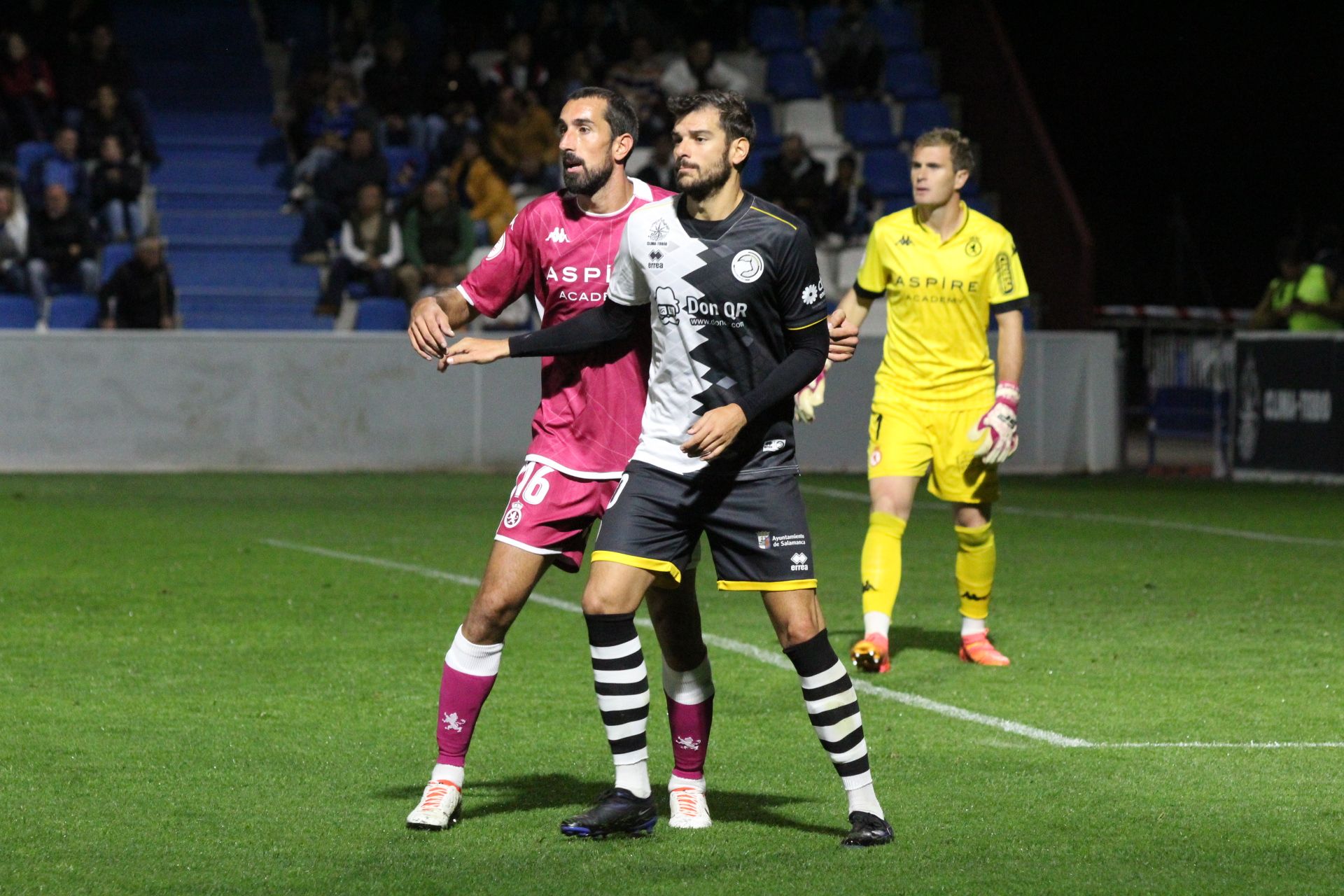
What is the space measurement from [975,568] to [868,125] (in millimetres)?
17007

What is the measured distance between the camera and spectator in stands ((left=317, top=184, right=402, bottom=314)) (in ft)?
69.6

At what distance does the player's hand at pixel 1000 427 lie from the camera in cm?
784

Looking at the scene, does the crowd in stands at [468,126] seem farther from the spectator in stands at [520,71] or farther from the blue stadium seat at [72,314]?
the blue stadium seat at [72,314]

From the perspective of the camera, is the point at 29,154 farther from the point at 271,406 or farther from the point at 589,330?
the point at 589,330

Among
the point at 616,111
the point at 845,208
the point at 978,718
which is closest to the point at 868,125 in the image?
the point at 845,208

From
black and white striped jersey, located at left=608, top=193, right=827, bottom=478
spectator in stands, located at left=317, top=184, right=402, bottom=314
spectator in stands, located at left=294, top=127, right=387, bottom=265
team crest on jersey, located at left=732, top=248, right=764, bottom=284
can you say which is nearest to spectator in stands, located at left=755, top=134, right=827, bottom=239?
spectator in stands, located at left=317, top=184, right=402, bottom=314

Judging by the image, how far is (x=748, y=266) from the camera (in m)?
5.07

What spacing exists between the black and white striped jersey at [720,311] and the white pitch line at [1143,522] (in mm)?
8750

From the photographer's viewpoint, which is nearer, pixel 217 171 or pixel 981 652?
pixel 981 652

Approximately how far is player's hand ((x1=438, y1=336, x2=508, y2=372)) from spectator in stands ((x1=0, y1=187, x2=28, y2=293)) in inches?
624

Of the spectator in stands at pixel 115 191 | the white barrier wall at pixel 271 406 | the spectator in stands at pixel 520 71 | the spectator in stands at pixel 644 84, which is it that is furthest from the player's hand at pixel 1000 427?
the spectator in stands at pixel 520 71

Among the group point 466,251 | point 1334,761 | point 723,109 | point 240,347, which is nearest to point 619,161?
point 723,109

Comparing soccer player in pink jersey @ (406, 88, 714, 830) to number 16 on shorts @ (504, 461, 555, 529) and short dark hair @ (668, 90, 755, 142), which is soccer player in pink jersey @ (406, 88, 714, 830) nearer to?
number 16 on shorts @ (504, 461, 555, 529)

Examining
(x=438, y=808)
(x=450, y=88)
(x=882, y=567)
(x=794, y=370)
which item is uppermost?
(x=450, y=88)
